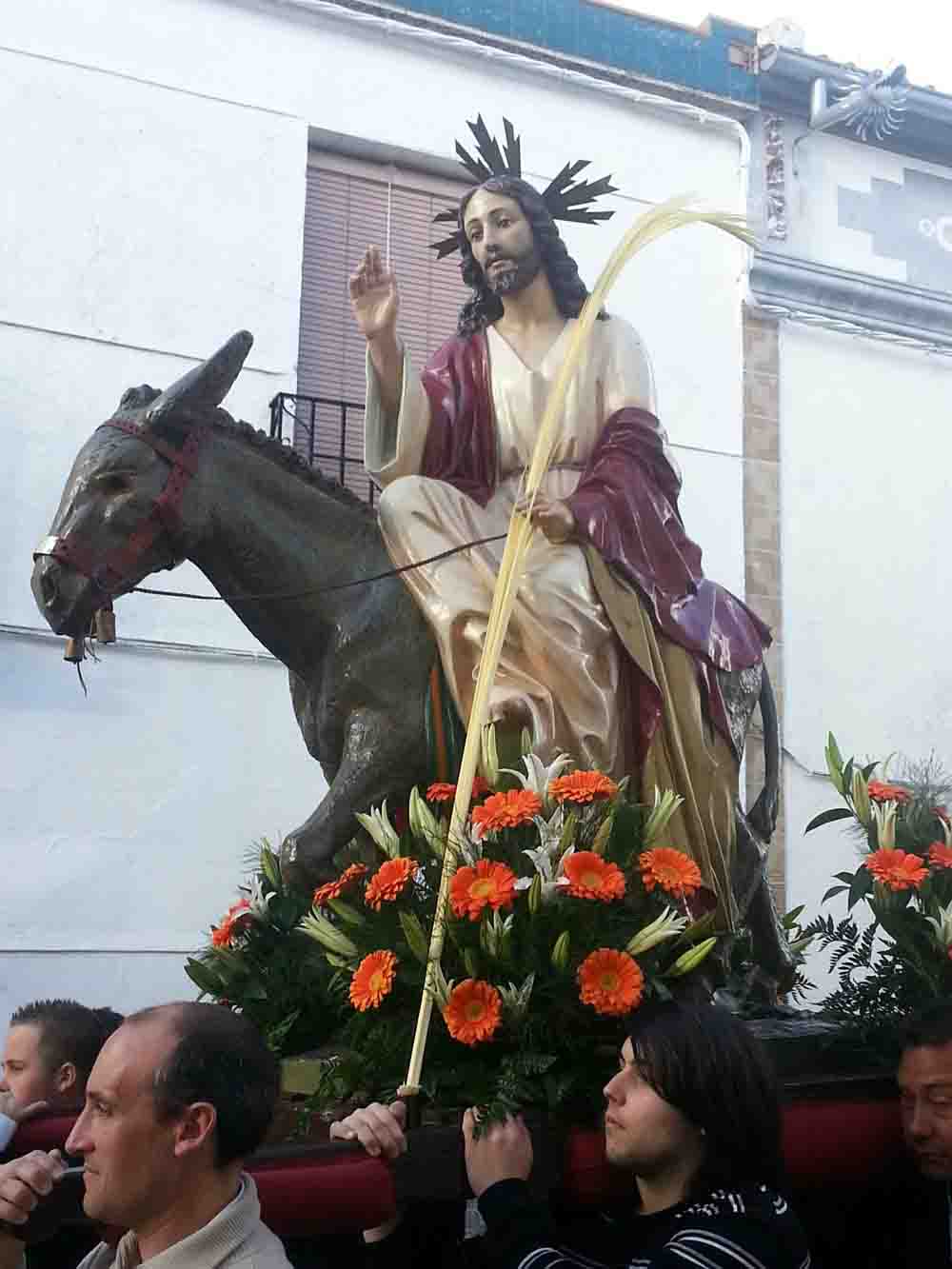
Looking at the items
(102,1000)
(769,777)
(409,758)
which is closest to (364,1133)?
(409,758)

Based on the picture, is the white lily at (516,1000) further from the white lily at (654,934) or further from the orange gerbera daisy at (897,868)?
the orange gerbera daisy at (897,868)

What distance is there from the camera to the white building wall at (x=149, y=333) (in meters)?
7.77

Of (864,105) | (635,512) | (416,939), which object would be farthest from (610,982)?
(864,105)

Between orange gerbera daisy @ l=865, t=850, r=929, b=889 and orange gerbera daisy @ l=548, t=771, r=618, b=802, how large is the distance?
0.69m

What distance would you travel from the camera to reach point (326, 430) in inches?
338

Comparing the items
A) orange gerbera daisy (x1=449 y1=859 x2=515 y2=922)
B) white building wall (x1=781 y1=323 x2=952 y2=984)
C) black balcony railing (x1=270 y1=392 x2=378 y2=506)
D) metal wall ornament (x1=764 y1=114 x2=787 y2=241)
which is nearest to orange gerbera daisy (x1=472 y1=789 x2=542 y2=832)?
orange gerbera daisy (x1=449 y1=859 x2=515 y2=922)

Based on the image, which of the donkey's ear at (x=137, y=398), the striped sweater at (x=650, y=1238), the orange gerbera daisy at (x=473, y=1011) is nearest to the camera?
the striped sweater at (x=650, y=1238)

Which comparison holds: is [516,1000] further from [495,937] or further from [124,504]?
[124,504]

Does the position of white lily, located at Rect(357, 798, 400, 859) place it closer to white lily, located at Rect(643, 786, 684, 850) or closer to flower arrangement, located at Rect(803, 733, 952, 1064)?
white lily, located at Rect(643, 786, 684, 850)

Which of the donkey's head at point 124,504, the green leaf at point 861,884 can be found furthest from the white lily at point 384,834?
the green leaf at point 861,884

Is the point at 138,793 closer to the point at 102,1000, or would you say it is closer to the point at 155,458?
the point at 102,1000

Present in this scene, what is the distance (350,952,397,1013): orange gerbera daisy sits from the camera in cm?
280

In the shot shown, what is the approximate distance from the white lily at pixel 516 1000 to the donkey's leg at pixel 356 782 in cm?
90

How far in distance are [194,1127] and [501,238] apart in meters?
2.67
